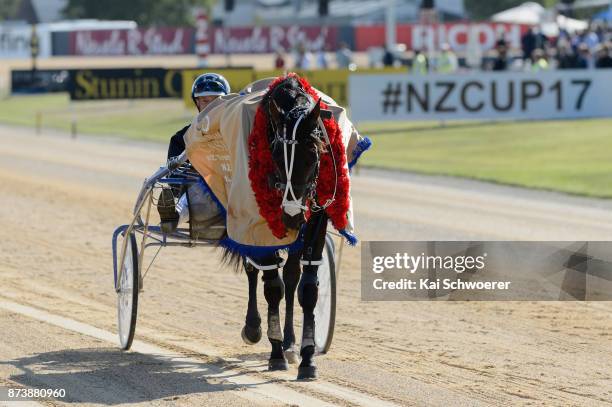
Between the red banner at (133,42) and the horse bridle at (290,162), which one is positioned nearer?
the horse bridle at (290,162)

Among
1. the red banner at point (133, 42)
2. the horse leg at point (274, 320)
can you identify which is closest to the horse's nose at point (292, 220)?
the horse leg at point (274, 320)

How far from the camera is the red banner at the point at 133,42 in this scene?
81750 millimetres

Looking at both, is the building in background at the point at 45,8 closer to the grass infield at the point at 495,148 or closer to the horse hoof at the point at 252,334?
the grass infield at the point at 495,148

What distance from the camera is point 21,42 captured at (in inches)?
3088

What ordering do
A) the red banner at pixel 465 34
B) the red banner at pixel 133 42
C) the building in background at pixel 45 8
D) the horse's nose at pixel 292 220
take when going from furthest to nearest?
the building in background at pixel 45 8
the red banner at pixel 133 42
the red banner at pixel 465 34
the horse's nose at pixel 292 220

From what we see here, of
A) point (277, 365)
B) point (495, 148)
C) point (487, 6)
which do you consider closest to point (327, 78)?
point (495, 148)

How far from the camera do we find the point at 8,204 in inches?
682

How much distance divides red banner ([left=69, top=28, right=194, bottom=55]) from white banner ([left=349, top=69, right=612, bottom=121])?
5569 cm

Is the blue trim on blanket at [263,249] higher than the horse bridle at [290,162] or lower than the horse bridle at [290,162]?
lower

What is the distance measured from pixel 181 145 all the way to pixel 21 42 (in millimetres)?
72453

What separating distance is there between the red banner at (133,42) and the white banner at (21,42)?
119 inches

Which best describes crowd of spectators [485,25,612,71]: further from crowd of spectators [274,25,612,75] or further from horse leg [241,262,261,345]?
horse leg [241,262,261,345]

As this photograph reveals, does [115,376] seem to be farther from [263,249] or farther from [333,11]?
[333,11]

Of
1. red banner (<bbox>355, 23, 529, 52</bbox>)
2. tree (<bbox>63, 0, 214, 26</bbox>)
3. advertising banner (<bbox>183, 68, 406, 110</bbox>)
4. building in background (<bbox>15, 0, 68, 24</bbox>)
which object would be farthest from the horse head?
building in background (<bbox>15, 0, 68, 24</bbox>)
